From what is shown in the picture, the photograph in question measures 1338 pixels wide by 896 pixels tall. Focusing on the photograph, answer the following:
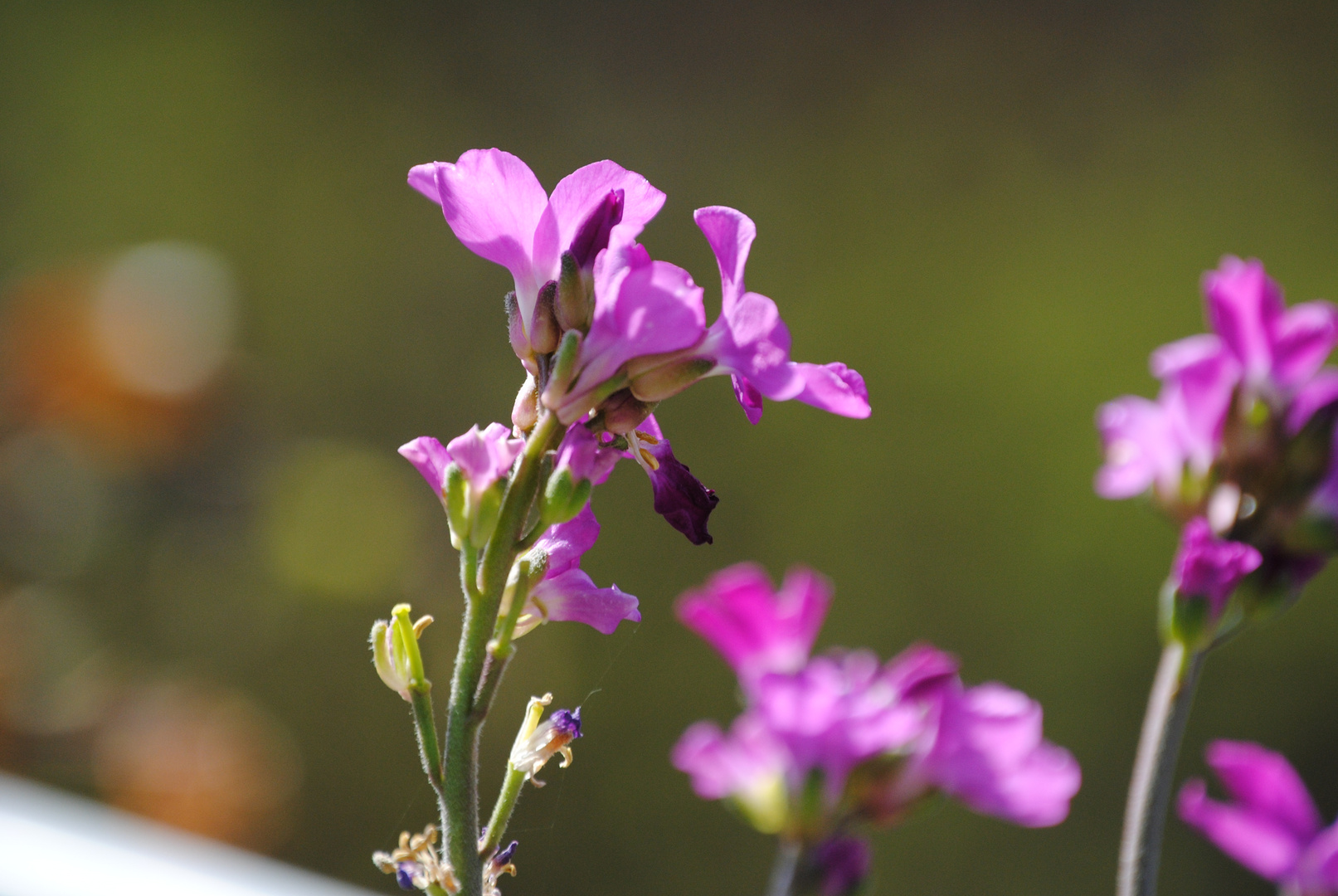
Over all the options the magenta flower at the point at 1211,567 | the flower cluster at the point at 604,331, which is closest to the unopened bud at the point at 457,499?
the flower cluster at the point at 604,331

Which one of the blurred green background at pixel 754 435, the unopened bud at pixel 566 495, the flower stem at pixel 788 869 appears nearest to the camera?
the unopened bud at pixel 566 495

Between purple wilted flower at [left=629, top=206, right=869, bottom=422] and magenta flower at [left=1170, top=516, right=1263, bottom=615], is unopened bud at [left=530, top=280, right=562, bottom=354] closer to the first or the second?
purple wilted flower at [left=629, top=206, right=869, bottom=422]

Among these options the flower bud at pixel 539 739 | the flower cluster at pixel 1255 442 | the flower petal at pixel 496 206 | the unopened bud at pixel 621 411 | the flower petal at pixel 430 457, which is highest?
the flower cluster at pixel 1255 442

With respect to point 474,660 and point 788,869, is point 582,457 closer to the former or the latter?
point 474,660

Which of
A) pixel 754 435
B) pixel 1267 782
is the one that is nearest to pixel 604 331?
pixel 1267 782

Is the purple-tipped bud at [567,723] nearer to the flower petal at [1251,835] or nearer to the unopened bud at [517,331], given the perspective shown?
the unopened bud at [517,331]

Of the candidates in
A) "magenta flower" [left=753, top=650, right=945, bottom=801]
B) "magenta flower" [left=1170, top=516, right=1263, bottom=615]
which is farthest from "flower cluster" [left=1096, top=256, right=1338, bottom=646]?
"magenta flower" [left=753, top=650, right=945, bottom=801]
